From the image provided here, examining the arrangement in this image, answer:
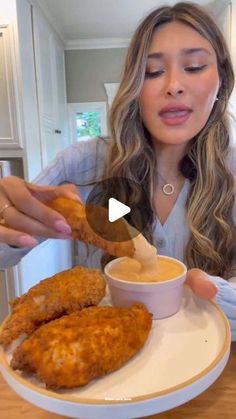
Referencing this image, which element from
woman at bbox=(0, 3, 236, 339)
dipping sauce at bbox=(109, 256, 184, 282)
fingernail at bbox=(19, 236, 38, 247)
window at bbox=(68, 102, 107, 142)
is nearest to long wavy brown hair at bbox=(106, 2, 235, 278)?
woman at bbox=(0, 3, 236, 339)

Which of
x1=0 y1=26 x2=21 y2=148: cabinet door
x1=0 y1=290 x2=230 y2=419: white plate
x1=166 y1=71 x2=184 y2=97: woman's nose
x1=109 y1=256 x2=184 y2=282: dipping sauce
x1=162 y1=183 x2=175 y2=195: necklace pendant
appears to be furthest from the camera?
x1=0 y1=26 x2=21 y2=148: cabinet door

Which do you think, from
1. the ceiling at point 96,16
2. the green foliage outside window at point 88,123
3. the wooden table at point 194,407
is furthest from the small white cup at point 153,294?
the green foliage outside window at point 88,123

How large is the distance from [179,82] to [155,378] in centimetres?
67

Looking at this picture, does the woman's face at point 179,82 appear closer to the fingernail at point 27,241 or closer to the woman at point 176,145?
the woman at point 176,145

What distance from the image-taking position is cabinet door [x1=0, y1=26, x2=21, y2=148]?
6.36 ft

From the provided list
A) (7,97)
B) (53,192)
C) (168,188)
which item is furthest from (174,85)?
(7,97)

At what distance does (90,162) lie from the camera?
3.62 ft

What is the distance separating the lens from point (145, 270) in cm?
55

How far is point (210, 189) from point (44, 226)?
0.56 m

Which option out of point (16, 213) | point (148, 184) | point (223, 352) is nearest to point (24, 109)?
point (148, 184)

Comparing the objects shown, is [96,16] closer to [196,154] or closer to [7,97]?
[7,97]

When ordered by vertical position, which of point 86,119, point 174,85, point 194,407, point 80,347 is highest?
point 86,119

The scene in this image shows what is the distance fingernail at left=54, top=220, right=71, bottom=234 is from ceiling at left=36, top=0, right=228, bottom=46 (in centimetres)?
230

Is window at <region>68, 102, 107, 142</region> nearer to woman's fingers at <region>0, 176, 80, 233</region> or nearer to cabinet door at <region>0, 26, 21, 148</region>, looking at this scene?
cabinet door at <region>0, 26, 21, 148</region>
